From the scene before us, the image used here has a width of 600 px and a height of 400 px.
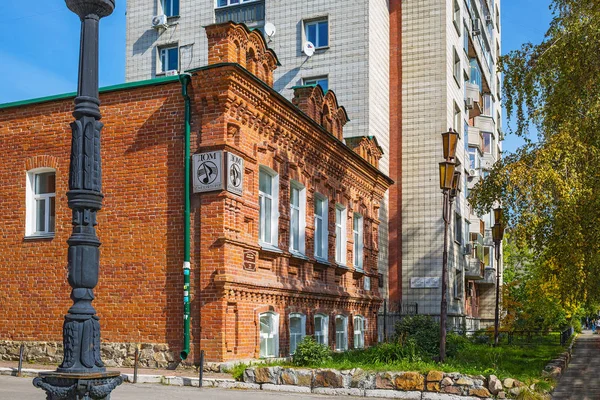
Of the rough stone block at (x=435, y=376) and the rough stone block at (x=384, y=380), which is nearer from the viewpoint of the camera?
the rough stone block at (x=435, y=376)

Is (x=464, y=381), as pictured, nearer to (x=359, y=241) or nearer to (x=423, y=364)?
(x=423, y=364)

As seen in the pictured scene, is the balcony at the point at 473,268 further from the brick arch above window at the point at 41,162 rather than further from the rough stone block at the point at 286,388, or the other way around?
the brick arch above window at the point at 41,162

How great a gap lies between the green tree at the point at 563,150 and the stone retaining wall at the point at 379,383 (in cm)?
446

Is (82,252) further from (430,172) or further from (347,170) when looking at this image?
(430,172)

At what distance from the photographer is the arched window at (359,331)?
23609 mm

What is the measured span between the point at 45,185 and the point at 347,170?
9.11m

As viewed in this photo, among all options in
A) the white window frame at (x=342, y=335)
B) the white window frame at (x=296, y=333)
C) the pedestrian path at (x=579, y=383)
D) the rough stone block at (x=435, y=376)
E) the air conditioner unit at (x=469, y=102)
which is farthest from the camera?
the air conditioner unit at (x=469, y=102)

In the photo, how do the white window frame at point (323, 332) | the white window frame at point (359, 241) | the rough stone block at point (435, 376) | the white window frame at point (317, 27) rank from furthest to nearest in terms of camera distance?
the white window frame at point (317, 27) < the white window frame at point (359, 241) < the white window frame at point (323, 332) < the rough stone block at point (435, 376)

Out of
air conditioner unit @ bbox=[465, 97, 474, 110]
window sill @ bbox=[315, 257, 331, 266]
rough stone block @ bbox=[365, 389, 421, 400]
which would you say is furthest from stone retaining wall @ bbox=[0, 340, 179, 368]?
air conditioner unit @ bbox=[465, 97, 474, 110]

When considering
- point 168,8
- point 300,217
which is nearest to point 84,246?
point 300,217

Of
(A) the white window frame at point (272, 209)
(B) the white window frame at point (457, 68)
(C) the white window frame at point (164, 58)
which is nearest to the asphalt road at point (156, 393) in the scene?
(A) the white window frame at point (272, 209)

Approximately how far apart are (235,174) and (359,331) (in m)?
10.3

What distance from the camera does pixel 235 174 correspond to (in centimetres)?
1527

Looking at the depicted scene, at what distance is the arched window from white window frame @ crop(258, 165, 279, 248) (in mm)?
6842
